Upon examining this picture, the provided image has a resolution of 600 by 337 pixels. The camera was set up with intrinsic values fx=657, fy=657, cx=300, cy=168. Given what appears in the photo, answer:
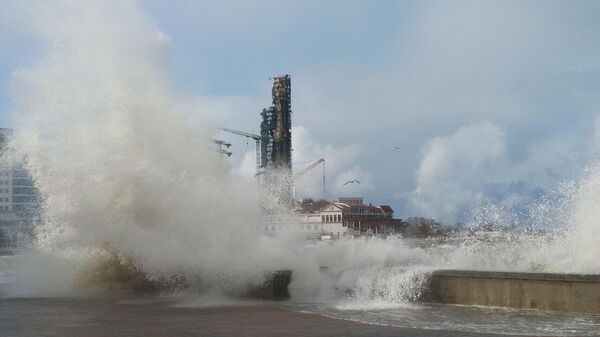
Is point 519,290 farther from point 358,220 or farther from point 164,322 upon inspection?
point 358,220

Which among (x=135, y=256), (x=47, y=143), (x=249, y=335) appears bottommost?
(x=249, y=335)

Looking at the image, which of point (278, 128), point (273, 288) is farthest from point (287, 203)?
point (278, 128)

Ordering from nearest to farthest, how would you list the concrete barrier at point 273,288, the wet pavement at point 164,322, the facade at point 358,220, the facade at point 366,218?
the wet pavement at point 164,322 < the concrete barrier at point 273,288 < the facade at point 358,220 < the facade at point 366,218

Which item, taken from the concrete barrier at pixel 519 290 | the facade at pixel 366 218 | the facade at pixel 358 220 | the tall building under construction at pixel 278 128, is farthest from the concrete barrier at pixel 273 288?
the tall building under construction at pixel 278 128

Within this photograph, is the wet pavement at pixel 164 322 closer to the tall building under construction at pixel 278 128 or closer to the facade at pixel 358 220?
the facade at pixel 358 220

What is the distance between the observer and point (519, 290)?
12.1m

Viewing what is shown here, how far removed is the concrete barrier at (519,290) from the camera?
11.3 metres

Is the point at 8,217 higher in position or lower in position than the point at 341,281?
higher

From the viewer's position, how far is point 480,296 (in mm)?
12781

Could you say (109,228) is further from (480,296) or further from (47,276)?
(480,296)

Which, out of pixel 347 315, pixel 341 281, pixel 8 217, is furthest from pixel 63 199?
pixel 8 217

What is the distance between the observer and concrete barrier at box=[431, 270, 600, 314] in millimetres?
11266

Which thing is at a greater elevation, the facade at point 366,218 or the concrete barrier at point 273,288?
the facade at point 366,218

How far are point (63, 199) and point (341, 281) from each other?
26.0ft
